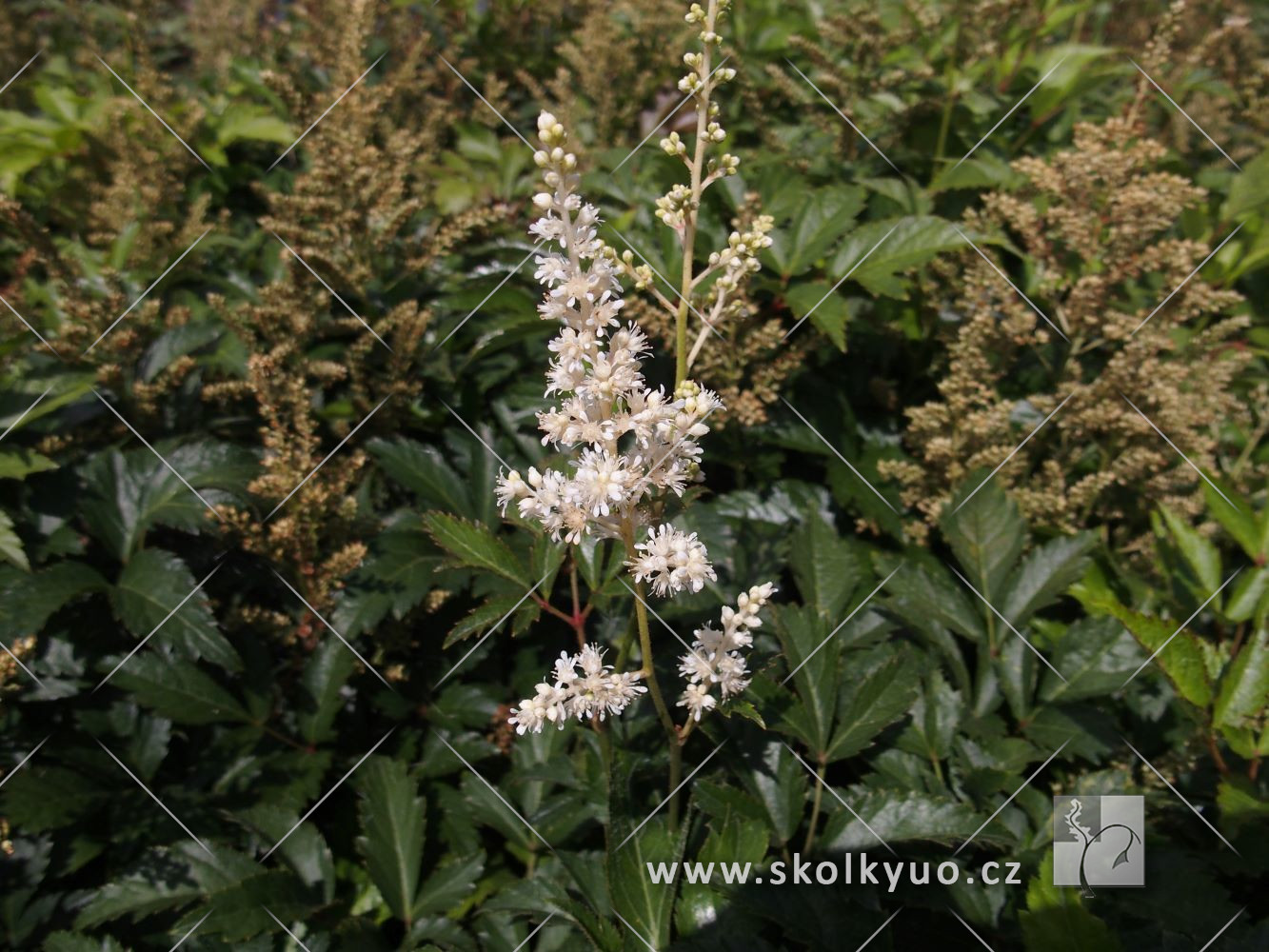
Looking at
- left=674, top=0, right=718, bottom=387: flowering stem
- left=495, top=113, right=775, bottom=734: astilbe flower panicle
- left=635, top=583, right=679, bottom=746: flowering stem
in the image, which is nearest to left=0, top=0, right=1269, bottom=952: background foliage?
left=635, top=583, right=679, bottom=746: flowering stem

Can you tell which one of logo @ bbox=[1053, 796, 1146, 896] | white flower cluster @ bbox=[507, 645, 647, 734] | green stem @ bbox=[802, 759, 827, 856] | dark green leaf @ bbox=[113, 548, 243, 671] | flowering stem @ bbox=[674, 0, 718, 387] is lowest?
dark green leaf @ bbox=[113, 548, 243, 671]

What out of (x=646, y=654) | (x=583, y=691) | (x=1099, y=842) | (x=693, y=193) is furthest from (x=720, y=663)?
(x=1099, y=842)

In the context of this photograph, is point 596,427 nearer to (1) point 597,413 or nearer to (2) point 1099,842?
(1) point 597,413

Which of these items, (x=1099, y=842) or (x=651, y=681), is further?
(x=1099, y=842)

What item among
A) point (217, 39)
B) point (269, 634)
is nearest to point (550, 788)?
point (269, 634)

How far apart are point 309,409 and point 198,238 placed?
0.81 m

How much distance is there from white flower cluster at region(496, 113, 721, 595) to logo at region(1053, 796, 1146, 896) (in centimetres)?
103

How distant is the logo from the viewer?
1742 millimetres

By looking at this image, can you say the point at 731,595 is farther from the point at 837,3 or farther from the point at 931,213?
the point at 837,3

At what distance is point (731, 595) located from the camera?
2.12m

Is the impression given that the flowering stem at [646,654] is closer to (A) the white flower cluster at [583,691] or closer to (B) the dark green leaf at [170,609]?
(A) the white flower cluster at [583,691]

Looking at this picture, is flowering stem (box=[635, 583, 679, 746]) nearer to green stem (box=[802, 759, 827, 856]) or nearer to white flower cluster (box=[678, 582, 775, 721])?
white flower cluster (box=[678, 582, 775, 721])

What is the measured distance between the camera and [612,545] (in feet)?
6.15

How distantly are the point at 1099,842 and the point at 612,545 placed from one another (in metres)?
1.12
